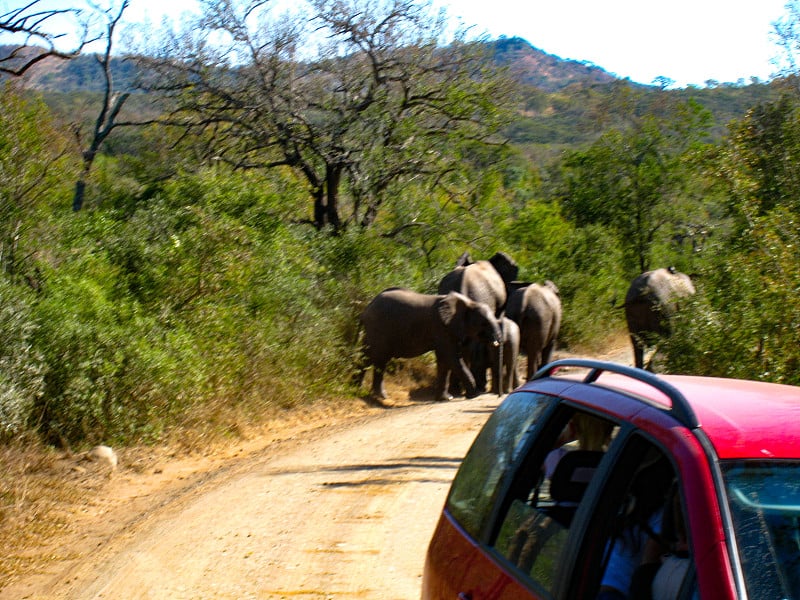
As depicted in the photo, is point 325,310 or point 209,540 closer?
point 209,540

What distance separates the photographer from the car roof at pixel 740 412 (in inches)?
104

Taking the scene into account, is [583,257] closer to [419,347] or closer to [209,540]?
[419,347]

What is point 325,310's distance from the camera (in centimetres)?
1653

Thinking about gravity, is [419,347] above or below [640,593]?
below

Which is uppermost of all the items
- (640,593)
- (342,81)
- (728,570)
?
(342,81)

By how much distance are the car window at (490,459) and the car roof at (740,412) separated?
1.24ft

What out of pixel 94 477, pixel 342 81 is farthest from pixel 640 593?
pixel 342 81

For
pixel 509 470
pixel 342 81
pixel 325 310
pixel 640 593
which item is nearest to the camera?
pixel 640 593

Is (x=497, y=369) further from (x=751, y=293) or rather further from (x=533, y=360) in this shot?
(x=751, y=293)

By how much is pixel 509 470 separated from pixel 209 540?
14.6ft

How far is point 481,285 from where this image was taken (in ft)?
61.8

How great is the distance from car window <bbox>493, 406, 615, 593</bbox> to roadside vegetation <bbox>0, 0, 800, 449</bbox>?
5.90 m

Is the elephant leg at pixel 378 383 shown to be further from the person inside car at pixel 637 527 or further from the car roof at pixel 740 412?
the person inside car at pixel 637 527

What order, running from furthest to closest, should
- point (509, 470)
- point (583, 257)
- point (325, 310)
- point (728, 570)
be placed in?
point (583, 257), point (325, 310), point (509, 470), point (728, 570)
